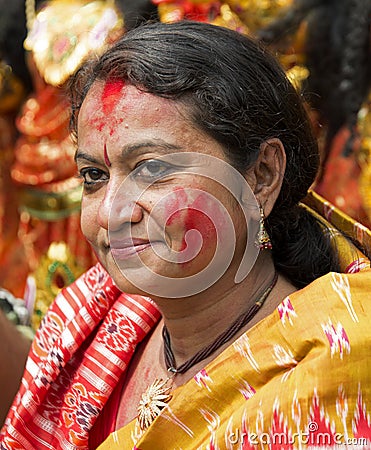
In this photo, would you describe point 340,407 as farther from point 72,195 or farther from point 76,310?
point 72,195

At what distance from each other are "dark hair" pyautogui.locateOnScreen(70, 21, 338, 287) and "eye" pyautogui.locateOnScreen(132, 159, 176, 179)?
0.23ft

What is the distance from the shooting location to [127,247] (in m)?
1.11

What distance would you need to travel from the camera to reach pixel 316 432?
0.96m

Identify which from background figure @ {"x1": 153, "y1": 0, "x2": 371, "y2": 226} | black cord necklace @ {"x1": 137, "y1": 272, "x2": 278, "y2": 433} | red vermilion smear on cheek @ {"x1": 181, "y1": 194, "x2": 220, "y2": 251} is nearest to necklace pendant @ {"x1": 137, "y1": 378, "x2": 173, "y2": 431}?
black cord necklace @ {"x1": 137, "y1": 272, "x2": 278, "y2": 433}

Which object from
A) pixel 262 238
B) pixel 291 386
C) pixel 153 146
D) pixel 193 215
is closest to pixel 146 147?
pixel 153 146

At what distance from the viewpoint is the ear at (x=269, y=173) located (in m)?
1.15

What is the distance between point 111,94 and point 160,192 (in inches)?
6.4

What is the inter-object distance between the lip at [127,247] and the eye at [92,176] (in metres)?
0.10

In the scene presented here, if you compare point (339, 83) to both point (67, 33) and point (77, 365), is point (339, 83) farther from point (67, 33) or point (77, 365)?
point (77, 365)

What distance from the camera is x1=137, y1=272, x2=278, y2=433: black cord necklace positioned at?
3.82 ft

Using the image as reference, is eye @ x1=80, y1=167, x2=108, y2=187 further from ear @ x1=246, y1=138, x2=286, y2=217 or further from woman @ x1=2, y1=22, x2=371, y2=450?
ear @ x1=246, y1=138, x2=286, y2=217

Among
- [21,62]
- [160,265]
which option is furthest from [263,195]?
[21,62]

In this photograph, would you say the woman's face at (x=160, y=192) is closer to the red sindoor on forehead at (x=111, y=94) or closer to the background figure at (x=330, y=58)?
the red sindoor on forehead at (x=111, y=94)

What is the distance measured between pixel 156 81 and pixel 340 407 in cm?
48
